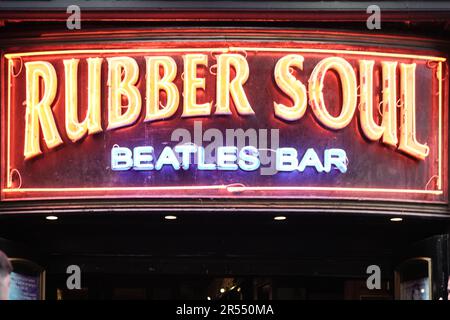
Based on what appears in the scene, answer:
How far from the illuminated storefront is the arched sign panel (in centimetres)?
1

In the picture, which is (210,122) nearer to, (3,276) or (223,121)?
(223,121)

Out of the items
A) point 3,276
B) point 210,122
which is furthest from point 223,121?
point 3,276

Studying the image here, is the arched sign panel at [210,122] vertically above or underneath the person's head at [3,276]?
above

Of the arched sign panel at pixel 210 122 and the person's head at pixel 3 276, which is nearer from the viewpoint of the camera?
the person's head at pixel 3 276

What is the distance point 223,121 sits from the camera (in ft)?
29.7

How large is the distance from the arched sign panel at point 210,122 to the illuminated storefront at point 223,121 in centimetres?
1

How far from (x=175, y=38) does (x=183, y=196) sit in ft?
5.24

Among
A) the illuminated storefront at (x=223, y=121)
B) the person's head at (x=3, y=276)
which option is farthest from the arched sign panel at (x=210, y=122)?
the person's head at (x=3, y=276)

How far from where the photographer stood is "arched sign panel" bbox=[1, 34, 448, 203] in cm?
902

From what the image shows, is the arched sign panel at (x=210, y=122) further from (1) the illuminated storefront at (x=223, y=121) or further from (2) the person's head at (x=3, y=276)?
(2) the person's head at (x=3, y=276)

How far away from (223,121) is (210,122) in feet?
0.43

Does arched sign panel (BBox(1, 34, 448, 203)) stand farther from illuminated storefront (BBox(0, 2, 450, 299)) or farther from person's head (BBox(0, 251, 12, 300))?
person's head (BBox(0, 251, 12, 300))

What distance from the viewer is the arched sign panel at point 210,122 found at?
9.02 metres

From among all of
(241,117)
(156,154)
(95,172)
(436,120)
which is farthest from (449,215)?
(95,172)
